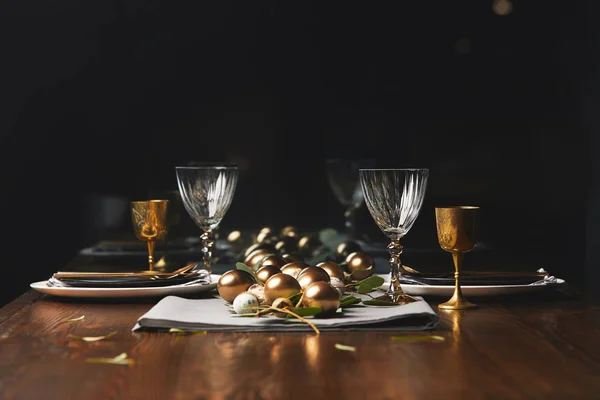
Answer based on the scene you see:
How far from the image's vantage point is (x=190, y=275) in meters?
1.40

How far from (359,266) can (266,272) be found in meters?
0.24

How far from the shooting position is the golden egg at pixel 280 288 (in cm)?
114

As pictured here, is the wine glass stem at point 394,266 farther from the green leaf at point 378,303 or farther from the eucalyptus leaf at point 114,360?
the eucalyptus leaf at point 114,360

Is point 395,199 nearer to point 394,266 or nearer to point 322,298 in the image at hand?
point 394,266

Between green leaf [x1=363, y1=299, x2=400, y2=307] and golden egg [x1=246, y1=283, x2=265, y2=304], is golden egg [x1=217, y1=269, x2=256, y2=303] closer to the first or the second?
golden egg [x1=246, y1=283, x2=265, y2=304]

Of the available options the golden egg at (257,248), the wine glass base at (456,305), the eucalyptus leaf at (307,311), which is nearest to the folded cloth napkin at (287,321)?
the eucalyptus leaf at (307,311)

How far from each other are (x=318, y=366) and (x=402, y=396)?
0.43ft

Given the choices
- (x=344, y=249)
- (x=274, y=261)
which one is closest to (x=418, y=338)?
(x=274, y=261)

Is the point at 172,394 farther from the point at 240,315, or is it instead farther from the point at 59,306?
the point at 59,306

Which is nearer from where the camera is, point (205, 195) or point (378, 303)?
point (378, 303)

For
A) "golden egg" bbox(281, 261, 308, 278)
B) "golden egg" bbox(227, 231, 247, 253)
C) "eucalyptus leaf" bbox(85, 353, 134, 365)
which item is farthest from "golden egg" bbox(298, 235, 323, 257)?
"eucalyptus leaf" bbox(85, 353, 134, 365)

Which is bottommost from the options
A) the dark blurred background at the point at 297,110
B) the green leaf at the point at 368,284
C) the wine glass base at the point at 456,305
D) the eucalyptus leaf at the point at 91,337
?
the wine glass base at the point at 456,305

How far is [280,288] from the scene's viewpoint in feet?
3.76

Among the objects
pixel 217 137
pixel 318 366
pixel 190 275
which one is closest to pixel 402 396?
pixel 318 366
